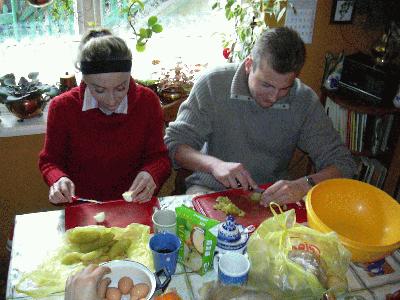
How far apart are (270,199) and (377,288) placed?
0.44 m

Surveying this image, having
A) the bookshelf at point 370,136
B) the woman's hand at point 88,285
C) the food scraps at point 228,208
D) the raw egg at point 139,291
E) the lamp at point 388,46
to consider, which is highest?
the lamp at point 388,46

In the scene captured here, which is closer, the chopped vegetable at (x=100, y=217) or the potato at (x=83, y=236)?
the potato at (x=83, y=236)

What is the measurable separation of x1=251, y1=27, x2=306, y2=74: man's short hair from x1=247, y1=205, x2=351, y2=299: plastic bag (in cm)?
63

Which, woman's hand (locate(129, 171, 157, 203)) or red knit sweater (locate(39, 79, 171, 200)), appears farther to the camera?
red knit sweater (locate(39, 79, 171, 200))

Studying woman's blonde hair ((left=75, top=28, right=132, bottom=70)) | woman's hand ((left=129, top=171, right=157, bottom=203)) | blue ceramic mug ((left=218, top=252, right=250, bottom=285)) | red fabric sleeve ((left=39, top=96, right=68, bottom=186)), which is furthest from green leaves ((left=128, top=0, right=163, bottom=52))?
blue ceramic mug ((left=218, top=252, right=250, bottom=285))

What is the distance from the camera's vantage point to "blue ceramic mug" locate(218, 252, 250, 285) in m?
1.00

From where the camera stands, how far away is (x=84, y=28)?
2.25 meters

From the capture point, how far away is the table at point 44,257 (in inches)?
42.4

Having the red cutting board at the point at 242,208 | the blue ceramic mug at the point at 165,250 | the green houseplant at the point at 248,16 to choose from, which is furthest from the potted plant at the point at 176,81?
the blue ceramic mug at the point at 165,250

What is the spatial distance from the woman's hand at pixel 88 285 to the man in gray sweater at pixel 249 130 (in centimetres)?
77

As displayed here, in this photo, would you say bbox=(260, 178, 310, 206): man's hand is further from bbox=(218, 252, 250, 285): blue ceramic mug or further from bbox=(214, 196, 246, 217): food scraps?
bbox=(218, 252, 250, 285): blue ceramic mug

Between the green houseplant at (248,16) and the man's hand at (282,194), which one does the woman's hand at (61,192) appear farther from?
the green houseplant at (248,16)

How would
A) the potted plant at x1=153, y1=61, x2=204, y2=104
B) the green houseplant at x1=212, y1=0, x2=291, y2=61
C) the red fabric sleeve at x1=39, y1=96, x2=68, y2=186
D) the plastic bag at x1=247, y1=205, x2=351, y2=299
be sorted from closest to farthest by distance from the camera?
1. the plastic bag at x1=247, y1=205, x2=351, y2=299
2. the red fabric sleeve at x1=39, y1=96, x2=68, y2=186
3. the green houseplant at x1=212, y1=0, x2=291, y2=61
4. the potted plant at x1=153, y1=61, x2=204, y2=104

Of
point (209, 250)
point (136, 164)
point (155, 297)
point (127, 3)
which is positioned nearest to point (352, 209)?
point (209, 250)
